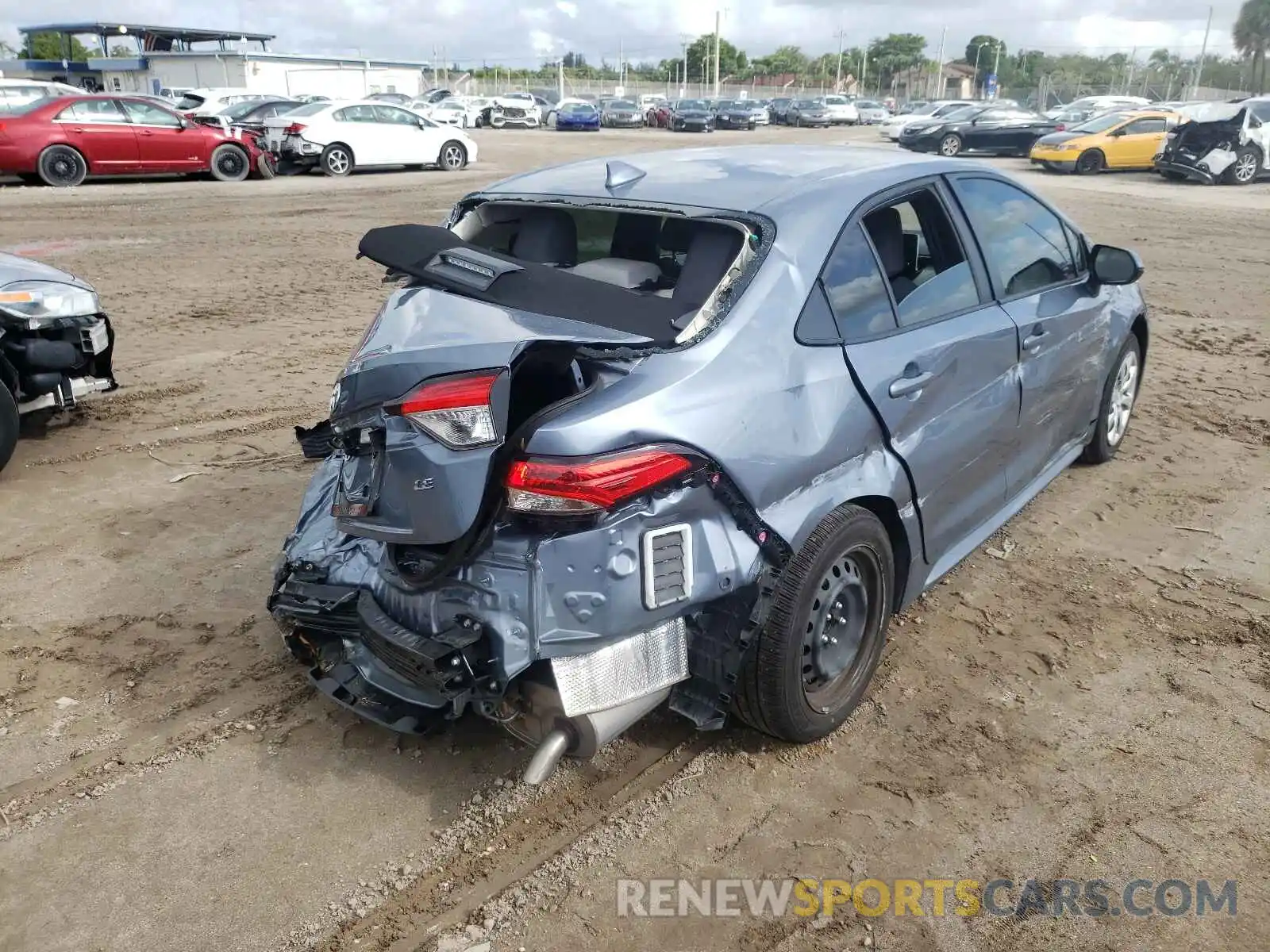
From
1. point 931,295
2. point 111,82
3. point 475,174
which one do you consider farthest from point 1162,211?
point 111,82

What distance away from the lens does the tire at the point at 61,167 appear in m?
15.7

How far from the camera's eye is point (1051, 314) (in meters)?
4.12

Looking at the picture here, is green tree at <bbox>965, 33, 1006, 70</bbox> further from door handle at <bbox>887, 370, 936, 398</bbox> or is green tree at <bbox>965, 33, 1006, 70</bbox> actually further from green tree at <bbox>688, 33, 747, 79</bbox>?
door handle at <bbox>887, 370, 936, 398</bbox>

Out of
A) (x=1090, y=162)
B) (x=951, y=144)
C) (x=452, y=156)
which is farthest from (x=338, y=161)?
(x=951, y=144)

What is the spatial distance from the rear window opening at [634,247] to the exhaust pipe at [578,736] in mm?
1038

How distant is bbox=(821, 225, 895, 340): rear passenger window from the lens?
3057mm

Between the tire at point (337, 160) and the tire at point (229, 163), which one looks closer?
the tire at point (229, 163)

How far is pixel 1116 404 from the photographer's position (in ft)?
17.6

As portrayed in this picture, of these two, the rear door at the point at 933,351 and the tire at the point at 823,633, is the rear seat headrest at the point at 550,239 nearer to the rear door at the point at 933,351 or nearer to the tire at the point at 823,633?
the rear door at the point at 933,351

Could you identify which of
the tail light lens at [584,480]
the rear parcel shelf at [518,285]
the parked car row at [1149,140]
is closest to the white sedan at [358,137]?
the parked car row at [1149,140]

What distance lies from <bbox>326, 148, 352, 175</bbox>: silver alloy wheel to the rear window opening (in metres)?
17.1

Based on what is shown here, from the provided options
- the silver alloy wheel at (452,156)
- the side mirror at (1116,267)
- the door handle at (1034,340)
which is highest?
the side mirror at (1116,267)

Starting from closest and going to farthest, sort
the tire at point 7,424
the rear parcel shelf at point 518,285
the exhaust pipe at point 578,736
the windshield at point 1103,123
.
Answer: the exhaust pipe at point 578,736 < the rear parcel shelf at point 518,285 < the tire at point 7,424 < the windshield at point 1103,123

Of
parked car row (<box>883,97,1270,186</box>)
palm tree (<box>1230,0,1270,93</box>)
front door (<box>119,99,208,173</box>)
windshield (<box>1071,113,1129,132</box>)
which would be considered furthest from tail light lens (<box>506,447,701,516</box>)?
palm tree (<box>1230,0,1270,93</box>)
